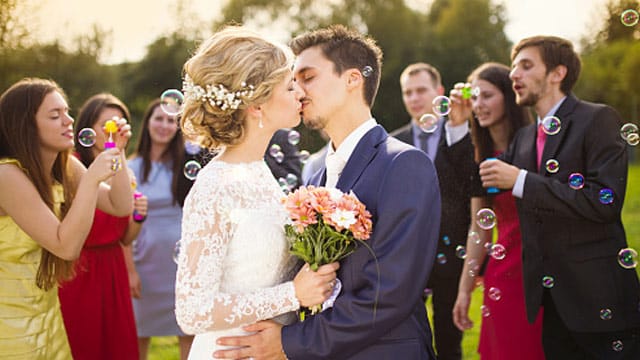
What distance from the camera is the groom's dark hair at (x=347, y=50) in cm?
309

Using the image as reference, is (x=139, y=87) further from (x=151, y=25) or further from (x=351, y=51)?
(x=351, y=51)

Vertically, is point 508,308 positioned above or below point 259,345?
below

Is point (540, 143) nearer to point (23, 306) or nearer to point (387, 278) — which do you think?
point (387, 278)

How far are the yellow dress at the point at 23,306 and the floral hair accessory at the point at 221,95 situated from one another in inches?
53.7

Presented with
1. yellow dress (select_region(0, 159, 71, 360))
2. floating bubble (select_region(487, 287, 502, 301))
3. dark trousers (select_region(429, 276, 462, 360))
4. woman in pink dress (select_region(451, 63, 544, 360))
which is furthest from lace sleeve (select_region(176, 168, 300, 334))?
dark trousers (select_region(429, 276, 462, 360))

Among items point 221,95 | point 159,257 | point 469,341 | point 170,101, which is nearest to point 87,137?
point 170,101

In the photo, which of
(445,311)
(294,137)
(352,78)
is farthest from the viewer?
(445,311)

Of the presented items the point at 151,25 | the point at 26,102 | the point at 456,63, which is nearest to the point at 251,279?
the point at 26,102

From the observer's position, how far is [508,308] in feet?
14.2

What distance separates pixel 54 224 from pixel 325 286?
1.65 m

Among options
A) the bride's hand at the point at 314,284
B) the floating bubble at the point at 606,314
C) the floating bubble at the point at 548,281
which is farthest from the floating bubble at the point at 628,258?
the bride's hand at the point at 314,284

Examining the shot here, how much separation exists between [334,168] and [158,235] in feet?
9.72

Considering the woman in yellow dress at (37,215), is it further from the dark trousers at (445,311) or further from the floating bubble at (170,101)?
the dark trousers at (445,311)

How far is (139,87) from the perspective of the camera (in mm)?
18781
